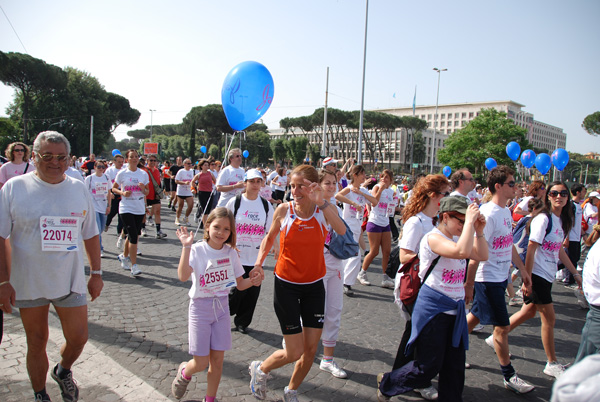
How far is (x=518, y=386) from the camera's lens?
11.2ft

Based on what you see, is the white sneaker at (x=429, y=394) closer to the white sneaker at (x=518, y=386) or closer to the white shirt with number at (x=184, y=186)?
the white sneaker at (x=518, y=386)

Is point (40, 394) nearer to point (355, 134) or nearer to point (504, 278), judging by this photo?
point (504, 278)

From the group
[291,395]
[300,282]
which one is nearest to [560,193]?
[300,282]

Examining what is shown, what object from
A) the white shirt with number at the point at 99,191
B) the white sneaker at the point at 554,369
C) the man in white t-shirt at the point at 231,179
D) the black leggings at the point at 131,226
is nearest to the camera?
the white sneaker at the point at 554,369

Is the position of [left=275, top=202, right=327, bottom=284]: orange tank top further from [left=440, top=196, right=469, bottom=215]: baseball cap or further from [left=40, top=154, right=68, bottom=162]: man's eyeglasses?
[left=40, top=154, right=68, bottom=162]: man's eyeglasses

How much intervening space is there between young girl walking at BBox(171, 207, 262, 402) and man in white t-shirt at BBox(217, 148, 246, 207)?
133 inches

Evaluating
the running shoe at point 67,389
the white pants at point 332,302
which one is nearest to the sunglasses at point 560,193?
the white pants at point 332,302

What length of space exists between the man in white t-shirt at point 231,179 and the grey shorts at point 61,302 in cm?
363

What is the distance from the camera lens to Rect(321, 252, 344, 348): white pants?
3.67m

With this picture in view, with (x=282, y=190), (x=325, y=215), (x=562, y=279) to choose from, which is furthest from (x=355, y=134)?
(x=325, y=215)

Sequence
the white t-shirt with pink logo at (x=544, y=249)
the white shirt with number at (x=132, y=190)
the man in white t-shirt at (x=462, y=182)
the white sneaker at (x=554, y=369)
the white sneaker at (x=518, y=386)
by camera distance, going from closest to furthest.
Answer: the white sneaker at (x=518, y=386) → the white sneaker at (x=554, y=369) → the white t-shirt with pink logo at (x=544, y=249) → the man in white t-shirt at (x=462, y=182) → the white shirt with number at (x=132, y=190)

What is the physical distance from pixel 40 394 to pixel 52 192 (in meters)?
1.43

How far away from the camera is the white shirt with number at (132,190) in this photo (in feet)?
22.0

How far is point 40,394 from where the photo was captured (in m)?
2.76
